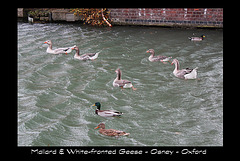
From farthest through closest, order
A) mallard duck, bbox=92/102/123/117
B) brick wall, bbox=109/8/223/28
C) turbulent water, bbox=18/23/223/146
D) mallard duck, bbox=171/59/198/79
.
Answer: brick wall, bbox=109/8/223/28, mallard duck, bbox=171/59/198/79, mallard duck, bbox=92/102/123/117, turbulent water, bbox=18/23/223/146

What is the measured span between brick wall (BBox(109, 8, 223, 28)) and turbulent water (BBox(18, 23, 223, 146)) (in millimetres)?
1655

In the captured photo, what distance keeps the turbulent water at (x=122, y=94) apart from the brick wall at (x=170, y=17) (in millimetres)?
1655

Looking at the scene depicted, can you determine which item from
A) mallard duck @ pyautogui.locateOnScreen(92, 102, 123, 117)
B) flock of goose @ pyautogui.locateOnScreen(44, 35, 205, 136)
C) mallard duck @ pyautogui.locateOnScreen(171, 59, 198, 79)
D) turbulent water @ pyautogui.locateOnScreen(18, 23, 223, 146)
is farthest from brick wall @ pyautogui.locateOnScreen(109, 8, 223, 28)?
mallard duck @ pyautogui.locateOnScreen(92, 102, 123, 117)

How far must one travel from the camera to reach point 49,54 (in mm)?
13398

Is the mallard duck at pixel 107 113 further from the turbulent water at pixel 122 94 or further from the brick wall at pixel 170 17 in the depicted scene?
the brick wall at pixel 170 17

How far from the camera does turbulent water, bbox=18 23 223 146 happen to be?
6824 millimetres

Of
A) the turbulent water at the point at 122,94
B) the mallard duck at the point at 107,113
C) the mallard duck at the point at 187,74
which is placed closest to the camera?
the turbulent water at the point at 122,94

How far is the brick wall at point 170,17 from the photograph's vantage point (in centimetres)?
1714

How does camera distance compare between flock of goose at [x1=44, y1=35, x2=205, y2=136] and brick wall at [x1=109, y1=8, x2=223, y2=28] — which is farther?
brick wall at [x1=109, y1=8, x2=223, y2=28]

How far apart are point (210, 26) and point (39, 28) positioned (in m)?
10.4

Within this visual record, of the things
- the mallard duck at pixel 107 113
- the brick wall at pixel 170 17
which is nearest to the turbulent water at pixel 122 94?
the mallard duck at pixel 107 113

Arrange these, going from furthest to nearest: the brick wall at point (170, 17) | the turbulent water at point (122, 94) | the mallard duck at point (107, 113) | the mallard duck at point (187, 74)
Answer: the brick wall at point (170, 17) < the mallard duck at point (187, 74) < the mallard duck at point (107, 113) < the turbulent water at point (122, 94)

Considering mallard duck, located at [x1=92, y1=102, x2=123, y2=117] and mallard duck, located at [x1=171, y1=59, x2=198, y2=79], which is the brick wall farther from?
mallard duck, located at [x1=92, y1=102, x2=123, y2=117]
